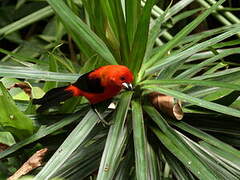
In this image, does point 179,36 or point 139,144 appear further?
point 179,36

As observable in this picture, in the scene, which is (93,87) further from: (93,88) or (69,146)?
(69,146)

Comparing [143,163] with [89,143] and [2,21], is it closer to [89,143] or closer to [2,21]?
[89,143]

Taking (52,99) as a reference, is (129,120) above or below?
below

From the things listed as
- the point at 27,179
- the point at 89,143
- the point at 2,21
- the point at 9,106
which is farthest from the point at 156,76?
the point at 2,21

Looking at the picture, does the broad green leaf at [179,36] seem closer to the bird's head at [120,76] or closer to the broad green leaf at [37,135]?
the bird's head at [120,76]

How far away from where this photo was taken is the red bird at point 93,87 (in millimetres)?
1103

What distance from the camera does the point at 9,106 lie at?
3.37 feet

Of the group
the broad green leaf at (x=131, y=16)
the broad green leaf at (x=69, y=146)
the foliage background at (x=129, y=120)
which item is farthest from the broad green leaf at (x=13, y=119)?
the broad green leaf at (x=131, y=16)

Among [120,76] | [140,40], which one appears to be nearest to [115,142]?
[120,76]

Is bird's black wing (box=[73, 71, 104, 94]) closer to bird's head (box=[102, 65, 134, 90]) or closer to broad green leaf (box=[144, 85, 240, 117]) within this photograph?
bird's head (box=[102, 65, 134, 90])

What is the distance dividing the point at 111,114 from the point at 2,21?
5.34ft

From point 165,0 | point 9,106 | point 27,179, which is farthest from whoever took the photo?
point 165,0

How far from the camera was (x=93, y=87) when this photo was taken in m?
A: 1.13

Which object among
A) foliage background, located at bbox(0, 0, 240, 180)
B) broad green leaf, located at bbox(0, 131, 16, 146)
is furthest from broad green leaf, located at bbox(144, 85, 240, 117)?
broad green leaf, located at bbox(0, 131, 16, 146)
